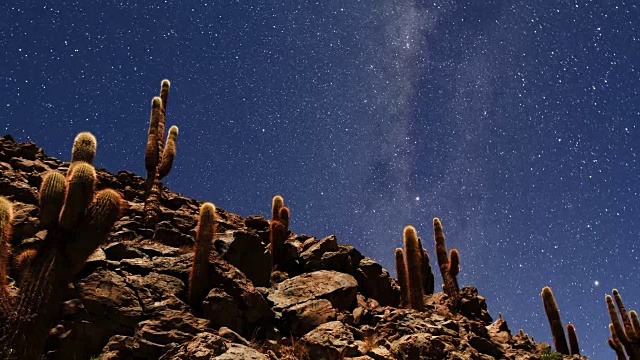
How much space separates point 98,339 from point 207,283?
10.1 ft

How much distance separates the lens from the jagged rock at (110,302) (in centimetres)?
1039

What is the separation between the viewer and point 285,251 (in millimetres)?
17844

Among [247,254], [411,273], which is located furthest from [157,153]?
[411,273]

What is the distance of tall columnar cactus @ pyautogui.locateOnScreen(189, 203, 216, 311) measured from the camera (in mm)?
12039

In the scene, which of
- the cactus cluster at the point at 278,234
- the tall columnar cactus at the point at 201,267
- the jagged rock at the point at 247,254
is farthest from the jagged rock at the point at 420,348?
the cactus cluster at the point at 278,234

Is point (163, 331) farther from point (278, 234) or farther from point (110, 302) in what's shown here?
point (278, 234)

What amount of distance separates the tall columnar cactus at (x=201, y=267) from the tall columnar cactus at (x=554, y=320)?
17.4 meters

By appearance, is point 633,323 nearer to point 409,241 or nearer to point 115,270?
point 409,241

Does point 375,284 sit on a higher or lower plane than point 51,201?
higher

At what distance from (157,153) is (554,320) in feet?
66.9

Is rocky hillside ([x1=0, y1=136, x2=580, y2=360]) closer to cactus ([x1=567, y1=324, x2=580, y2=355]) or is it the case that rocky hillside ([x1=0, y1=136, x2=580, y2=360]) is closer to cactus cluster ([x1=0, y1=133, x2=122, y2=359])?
cactus cluster ([x1=0, y1=133, x2=122, y2=359])

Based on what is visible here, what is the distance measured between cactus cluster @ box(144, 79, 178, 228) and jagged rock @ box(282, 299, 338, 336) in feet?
24.6

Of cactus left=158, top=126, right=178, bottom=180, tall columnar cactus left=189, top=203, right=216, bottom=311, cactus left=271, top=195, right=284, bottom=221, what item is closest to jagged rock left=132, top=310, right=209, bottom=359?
tall columnar cactus left=189, top=203, right=216, bottom=311

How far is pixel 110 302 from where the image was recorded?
10.7 m
